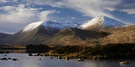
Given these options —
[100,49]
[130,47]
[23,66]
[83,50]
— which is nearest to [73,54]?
[83,50]

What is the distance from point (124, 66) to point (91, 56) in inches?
2120

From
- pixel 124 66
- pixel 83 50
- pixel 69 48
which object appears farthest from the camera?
pixel 69 48

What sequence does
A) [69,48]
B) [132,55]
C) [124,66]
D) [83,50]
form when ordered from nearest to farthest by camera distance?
[124,66]
[132,55]
[83,50]
[69,48]

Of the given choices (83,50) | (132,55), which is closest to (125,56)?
(132,55)

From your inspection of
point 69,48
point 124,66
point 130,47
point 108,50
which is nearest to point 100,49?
point 108,50

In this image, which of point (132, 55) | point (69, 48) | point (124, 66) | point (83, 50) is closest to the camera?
point (124, 66)

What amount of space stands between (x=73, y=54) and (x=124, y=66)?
2830 inches

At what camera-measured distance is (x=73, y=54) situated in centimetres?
16900

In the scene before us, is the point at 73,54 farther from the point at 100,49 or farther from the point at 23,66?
the point at 23,66

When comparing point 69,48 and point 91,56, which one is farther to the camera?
point 69,48

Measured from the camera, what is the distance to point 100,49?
6127 inches

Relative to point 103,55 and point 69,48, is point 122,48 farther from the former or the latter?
point 69,48

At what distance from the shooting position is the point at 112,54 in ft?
495

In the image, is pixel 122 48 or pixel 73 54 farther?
pixel 73 54
